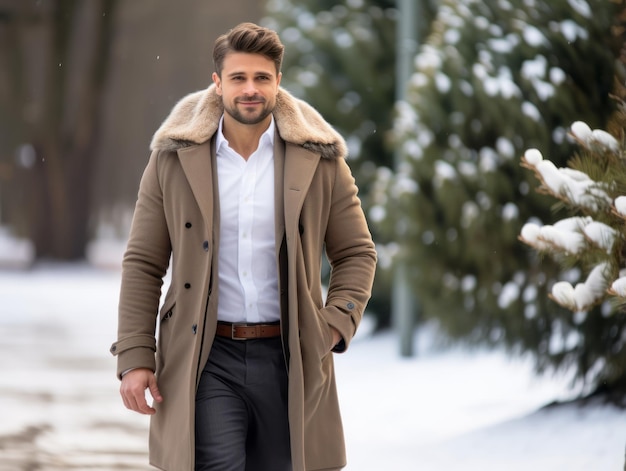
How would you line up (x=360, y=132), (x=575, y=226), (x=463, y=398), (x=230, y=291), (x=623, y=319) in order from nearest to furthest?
(x=230, y=291)
(x=575, y=226)
(x=623, y=319)
(x=463, y=398)
(x=360, y=132)

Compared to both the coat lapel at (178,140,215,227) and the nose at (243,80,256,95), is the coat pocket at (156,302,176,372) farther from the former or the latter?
the nose at (243,80,256,95)

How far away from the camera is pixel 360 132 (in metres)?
11.2

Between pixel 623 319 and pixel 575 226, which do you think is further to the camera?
pixel 623 319

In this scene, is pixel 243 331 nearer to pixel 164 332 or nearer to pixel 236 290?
pixel 236 290

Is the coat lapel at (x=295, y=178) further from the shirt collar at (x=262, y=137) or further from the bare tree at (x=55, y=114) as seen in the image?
the bare tree at (x=55, y=114)

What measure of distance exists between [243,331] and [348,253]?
45 centimetres

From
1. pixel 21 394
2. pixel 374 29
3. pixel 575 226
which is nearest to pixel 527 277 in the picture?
pixel 575 226

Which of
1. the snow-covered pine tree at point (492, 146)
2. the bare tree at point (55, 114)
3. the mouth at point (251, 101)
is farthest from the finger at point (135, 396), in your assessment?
the bare tree at point (55, 114)

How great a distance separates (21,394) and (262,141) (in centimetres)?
576

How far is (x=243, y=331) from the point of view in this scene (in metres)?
3.49

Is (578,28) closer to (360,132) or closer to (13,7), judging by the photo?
(360,132)

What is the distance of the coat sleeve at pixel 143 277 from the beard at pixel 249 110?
272 millimetres

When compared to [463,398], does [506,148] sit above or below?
above

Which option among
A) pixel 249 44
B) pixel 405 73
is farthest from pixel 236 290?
pixel 405 73
